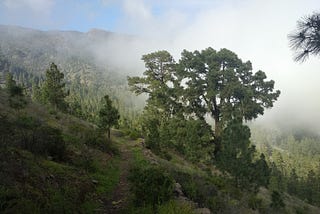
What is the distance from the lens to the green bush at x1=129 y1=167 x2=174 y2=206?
23.6 feet

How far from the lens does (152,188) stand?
24.2ft

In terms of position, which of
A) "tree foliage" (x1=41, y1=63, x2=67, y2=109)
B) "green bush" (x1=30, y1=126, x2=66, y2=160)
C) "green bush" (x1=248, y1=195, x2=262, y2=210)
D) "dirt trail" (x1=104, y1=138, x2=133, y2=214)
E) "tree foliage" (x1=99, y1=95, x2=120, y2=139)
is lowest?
"green bush" (x1=248, y1=195, x2=262, y2=210)

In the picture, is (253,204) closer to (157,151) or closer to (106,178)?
(106,178)

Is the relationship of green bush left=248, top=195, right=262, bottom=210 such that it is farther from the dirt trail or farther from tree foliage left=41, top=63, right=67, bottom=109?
tree foliage left=41, top=63, right=67, bottom=109

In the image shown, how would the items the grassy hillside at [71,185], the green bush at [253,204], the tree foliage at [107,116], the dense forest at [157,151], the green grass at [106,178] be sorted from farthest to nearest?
the tree foliage at [107,116]
the green bush at [253,204]
the green grass at [106,178]
the dense forest at [157,151]
the grassy hillside at [71,185]

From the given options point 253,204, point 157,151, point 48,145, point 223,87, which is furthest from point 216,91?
point 48,145

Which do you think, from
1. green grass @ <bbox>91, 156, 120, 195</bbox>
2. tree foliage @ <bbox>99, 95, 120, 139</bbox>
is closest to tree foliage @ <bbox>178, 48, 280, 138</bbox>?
tree foliage @ <bbox>99, 95, 120, 139</bbox>

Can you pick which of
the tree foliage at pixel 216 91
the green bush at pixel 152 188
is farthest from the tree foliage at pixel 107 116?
the green bush at pixel 152 188

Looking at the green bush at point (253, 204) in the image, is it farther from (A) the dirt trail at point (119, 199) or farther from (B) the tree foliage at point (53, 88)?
(B) the tree foliage at point (53, 88)

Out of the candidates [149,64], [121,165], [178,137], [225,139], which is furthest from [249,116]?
[121,165]

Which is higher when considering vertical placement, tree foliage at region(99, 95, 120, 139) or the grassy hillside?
tree foliage at region(99, 95, 120, 139)

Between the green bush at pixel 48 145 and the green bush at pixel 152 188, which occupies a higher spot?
the green bush at pixel 48 145

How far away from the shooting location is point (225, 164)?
18.4 metres

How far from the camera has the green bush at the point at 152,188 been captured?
721 centimetres
